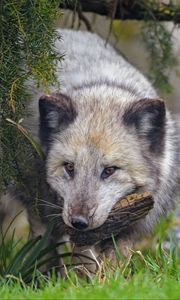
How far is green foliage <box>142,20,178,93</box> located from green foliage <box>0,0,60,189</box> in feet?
7.03

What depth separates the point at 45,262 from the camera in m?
6.98

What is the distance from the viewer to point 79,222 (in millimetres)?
6004

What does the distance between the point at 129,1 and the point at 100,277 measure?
10.3 feet

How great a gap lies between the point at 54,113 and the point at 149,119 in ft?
2.13

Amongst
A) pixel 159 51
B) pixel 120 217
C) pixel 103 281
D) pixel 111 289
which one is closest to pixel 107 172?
pixel 120 217

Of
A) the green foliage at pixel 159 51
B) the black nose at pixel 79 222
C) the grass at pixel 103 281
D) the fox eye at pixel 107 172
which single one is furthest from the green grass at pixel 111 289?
the green foliage at pixel 159 51

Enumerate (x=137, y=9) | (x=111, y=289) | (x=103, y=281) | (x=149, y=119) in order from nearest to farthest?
(x=111, y=289) < (x=103, y=281) < (x=149, y=119) < (x=137, y=9)

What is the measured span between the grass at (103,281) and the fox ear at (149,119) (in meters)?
0.76

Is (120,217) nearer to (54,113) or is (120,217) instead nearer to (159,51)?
(54,113)

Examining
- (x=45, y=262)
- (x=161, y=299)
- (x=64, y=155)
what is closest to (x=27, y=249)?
(x=45, y=262)

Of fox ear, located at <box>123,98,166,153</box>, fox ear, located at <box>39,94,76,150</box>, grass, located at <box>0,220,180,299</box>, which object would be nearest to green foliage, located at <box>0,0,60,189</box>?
fox ear, located at <box>39,94,76,150</box>

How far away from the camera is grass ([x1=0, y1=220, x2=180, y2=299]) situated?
5125 mm

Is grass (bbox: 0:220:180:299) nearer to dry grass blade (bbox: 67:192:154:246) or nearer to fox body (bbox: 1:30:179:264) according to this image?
dry grass blade (bbox: 67:192:154:246)

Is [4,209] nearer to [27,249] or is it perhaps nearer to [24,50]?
[27,249]
